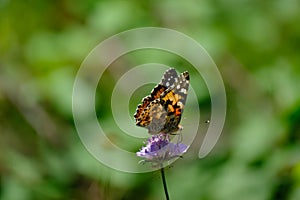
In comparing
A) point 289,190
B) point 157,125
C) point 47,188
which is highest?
point 47,188

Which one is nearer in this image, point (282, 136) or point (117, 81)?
point (282, 136)

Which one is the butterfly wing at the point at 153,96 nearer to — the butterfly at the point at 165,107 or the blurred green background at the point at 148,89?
the butterfly at the point at 165,107

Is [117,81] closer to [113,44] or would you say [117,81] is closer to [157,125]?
[113,44]

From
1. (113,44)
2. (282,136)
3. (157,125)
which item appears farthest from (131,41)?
(157,125)

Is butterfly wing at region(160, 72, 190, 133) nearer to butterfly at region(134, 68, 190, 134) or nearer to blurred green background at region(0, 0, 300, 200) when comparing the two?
butterfly at region(134, 68, 190, 134)

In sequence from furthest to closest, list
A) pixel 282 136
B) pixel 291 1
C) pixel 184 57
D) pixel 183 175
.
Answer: pixel 291 1 → pixel 184 57 → pixel 183 175 → pixel 282 136
